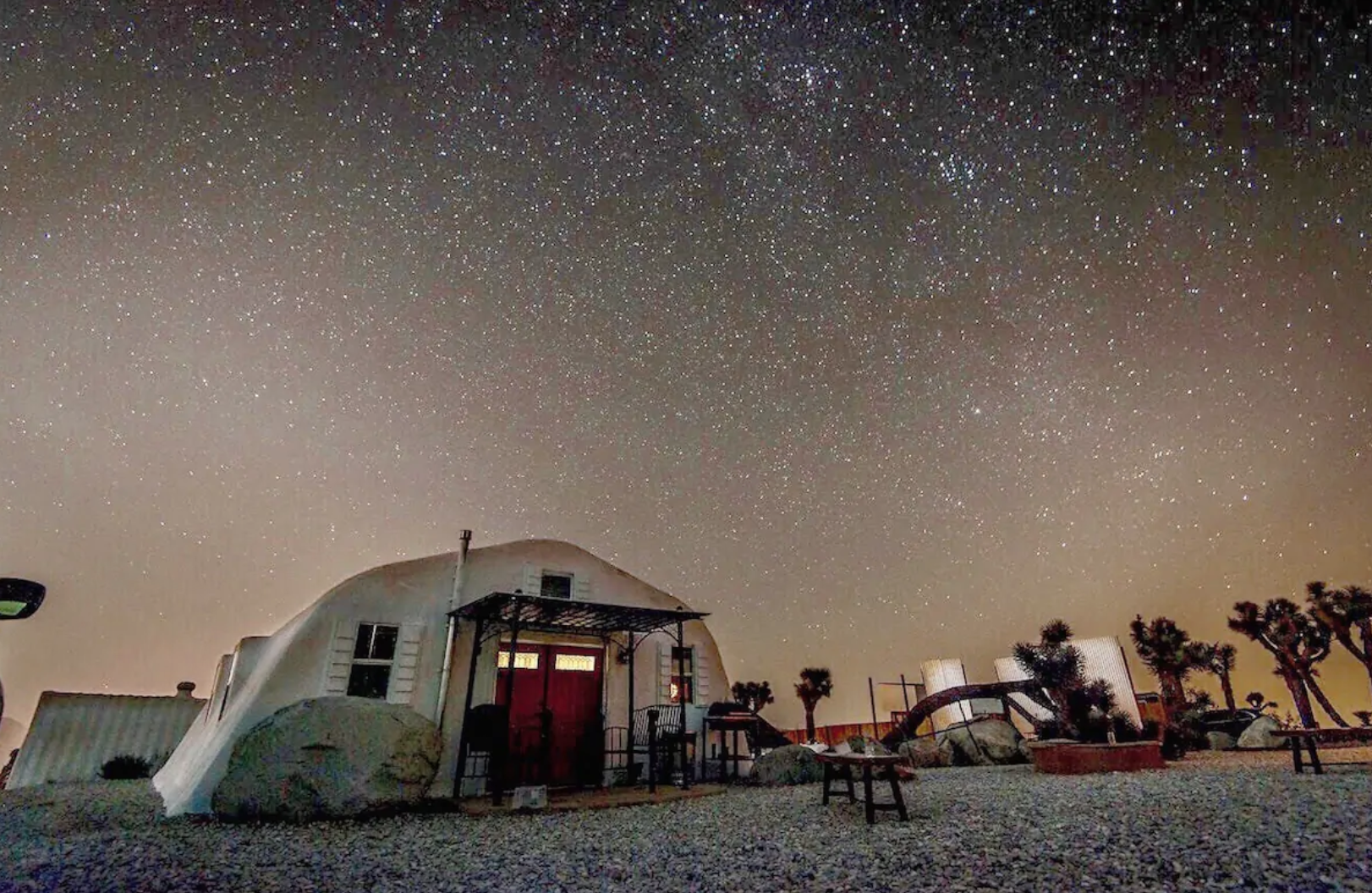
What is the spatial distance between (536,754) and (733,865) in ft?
29.7

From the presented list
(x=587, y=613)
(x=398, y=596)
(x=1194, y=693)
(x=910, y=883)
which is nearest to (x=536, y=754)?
(x=587, y=613)

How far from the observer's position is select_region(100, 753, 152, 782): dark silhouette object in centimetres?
1836

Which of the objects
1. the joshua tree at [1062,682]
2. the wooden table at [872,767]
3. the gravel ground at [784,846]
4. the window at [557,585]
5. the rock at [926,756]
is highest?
the window at [557,585]

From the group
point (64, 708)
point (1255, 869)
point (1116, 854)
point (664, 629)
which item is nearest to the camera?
point (1255, 869)

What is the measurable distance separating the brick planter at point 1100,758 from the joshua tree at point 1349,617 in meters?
20.8

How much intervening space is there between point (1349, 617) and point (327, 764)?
37.8 meters

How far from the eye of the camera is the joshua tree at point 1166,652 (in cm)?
3198

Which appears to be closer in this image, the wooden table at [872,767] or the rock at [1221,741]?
the wooden table at [872,767]

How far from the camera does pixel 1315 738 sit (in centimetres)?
1780

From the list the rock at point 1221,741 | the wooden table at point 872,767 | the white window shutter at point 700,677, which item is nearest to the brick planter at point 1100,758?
the wooden table at point 872,767

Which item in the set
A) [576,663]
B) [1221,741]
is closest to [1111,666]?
[1221,741]

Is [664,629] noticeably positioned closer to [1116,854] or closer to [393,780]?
[393,780]

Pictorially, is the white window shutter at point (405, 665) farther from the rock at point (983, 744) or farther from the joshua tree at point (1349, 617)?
the joshua tree at point (1349, 617)

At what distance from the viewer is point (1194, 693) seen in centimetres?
3825
